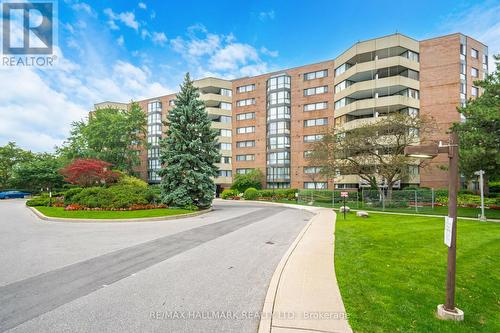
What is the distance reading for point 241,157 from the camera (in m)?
48.7

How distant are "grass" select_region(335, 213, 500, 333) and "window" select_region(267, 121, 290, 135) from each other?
34.4 meters

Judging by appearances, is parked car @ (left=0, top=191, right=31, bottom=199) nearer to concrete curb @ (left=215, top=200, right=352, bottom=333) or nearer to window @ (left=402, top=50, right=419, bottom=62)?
concrete curb @ (left=215, top=200, right=352, bottom=333)

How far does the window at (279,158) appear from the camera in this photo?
145 feet

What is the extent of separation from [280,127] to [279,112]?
2708 millimetres

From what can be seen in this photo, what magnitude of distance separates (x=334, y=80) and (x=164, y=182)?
31.8 metres

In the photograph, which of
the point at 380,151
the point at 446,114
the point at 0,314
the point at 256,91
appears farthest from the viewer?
the point at 256,91

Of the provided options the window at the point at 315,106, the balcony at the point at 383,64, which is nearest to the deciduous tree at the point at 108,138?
the window at the point at 315,106

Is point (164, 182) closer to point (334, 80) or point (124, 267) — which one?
point (124, 267)

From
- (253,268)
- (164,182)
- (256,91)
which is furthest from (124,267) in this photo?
(256,91)

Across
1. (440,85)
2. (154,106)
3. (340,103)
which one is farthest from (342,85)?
(154,106)

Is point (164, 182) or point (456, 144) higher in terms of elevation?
point (456, 144)

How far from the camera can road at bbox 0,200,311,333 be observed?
4547 mm

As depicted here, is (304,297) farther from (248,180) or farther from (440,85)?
(440,85)

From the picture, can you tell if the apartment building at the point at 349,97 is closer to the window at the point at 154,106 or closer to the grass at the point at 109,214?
the window at the point at 154,106
